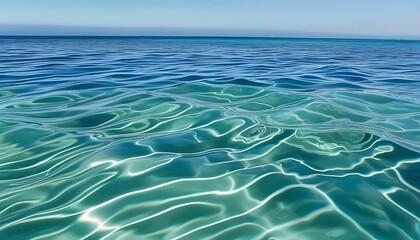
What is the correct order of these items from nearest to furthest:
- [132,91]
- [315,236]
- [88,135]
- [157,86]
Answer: [315,236] < [88,135] < [132,91] < [157,86]

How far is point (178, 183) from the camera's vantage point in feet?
6.45

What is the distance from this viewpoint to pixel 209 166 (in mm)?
2199

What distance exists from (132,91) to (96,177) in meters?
2.69

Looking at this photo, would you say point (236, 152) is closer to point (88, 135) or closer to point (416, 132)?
point (88, 135)

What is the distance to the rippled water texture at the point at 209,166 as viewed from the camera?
1619mm

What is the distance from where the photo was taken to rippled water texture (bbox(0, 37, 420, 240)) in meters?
1.62

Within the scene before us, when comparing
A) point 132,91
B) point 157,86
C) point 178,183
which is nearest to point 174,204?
point 178,183

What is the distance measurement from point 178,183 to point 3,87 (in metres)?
4.29

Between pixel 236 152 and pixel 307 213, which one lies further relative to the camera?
pixel 236 152

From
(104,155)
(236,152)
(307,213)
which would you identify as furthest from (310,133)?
(104,155)

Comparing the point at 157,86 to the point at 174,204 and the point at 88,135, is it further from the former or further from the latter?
the point at 174,204

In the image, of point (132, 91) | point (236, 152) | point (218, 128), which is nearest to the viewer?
point (236, 152)

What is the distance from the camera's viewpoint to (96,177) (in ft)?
6.66

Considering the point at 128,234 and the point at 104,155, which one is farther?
the point at 104,155
